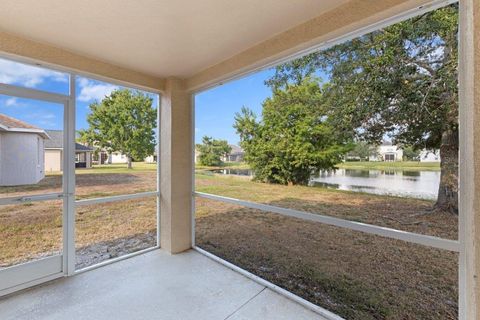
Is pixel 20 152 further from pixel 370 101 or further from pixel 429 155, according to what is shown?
pixel 429 155

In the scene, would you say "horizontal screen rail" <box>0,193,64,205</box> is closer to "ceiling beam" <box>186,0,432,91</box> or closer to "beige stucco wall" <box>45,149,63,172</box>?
"beige stucco wall" <box>45,149,63,172</box>

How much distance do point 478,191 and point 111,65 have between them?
11.3 feet

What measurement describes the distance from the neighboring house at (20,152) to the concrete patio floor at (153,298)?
115 cm

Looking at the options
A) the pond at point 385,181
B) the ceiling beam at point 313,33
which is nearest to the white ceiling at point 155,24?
the ceiling beam at point 313,33

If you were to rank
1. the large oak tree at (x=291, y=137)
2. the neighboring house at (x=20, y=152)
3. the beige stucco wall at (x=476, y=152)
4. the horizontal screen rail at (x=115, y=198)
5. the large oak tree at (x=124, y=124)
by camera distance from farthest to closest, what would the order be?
1. the large oak tree at (x=124, y=124)
2. the horizontal screen rail at (x=115, y=198)
3. the neighboring house at (x=20, y=152)
4. the large oak tree at (x=291, y=137)
5. the beige stucco wall at (x=476, y=152)

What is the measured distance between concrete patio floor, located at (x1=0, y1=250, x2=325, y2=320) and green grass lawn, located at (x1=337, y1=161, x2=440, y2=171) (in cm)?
136

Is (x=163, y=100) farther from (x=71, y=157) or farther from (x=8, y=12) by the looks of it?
(x=8, y=12)

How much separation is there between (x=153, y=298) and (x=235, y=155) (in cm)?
180

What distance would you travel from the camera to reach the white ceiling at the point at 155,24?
160 cm

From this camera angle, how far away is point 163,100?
322 centimetres

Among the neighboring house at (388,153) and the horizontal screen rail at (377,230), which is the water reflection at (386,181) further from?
the horizontal screen rail at (377,230)

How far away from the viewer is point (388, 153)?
1.78 metres

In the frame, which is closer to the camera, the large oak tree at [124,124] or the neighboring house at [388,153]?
the neighboring house at [388,153]

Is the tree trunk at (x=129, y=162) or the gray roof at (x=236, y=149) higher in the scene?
the gray roof at (x=236, y=149)
